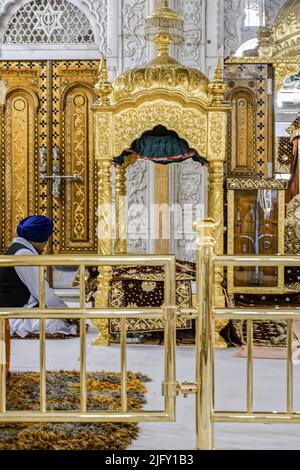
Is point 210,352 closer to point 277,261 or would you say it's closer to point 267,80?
point 277,261

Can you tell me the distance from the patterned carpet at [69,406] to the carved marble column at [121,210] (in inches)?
94.9

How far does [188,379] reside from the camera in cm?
314

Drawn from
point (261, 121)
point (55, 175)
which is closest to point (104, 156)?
point (55, 175)

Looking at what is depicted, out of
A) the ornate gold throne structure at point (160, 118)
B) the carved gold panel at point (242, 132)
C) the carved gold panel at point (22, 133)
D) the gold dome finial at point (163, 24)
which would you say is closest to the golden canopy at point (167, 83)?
the ornate gold throne structure at point (160, 118)

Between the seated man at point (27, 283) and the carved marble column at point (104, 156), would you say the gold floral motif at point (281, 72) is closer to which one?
the carved marble column at point (104, 156)

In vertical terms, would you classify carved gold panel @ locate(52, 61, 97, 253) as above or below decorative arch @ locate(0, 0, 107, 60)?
below

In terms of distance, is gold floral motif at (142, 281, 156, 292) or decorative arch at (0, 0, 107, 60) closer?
gold floral motif at (142, 281, 156, 292)

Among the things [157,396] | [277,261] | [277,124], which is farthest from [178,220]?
[277,261]

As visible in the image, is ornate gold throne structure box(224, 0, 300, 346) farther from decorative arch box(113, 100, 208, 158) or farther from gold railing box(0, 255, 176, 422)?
gold railing box(0, 255, 176, 422)

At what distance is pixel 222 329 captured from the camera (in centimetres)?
407

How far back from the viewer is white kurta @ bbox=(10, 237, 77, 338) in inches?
158

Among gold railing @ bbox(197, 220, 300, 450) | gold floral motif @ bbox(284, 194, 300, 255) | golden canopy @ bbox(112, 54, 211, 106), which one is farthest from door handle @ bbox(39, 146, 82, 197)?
gold railing @ bbox(197, 220, 300, 450)

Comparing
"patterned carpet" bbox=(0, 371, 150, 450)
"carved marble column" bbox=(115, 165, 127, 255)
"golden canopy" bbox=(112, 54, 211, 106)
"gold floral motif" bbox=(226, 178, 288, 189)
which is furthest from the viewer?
"gold floral motif" bbox=(226, 178, 288, 189)
